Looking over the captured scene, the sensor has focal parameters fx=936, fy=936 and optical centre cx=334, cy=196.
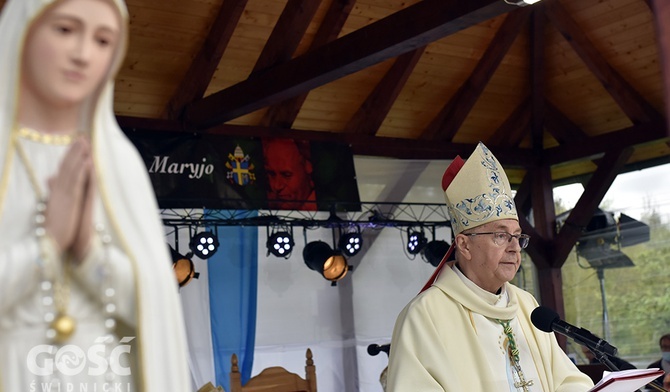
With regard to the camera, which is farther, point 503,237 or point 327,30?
point 327,30

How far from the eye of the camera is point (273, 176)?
7.73 meters

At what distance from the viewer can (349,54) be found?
585cm

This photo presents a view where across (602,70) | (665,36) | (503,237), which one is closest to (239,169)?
(602,70)

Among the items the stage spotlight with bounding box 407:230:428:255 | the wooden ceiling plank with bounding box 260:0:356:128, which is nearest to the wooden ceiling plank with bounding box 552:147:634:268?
the stage spotlight with bounding box 407:230:428:255

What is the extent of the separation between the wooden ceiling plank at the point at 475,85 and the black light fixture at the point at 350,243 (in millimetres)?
1676

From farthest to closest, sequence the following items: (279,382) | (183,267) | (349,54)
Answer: (183,267)
(349,54)
(279,382)

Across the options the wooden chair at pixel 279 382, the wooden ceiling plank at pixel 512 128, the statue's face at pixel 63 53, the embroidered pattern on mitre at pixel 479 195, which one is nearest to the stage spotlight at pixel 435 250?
the wooden ceiling plank at pixel 512 128

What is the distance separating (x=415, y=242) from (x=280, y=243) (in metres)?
1.36

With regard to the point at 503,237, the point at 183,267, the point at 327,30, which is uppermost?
the point at 327,30

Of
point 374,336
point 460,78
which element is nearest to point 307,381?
point 374,336

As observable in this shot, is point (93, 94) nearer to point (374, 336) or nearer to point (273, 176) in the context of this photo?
point (273, 176)

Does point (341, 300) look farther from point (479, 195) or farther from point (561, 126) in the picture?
point (479, 195)

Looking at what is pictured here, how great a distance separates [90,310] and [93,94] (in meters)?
0.32

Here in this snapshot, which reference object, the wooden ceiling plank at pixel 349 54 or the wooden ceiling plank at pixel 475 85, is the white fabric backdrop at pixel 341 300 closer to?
the wooden ceiling plank at pixel 475 85
